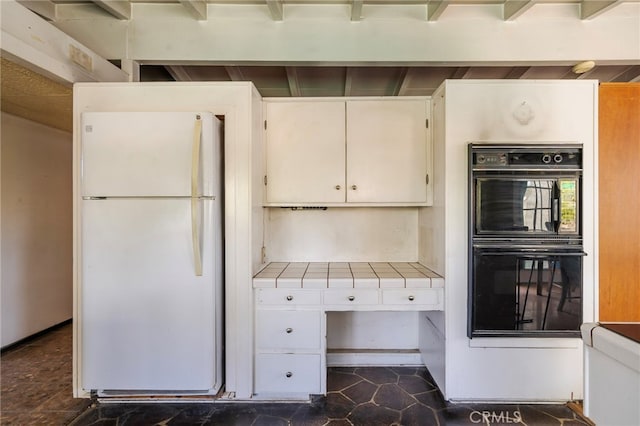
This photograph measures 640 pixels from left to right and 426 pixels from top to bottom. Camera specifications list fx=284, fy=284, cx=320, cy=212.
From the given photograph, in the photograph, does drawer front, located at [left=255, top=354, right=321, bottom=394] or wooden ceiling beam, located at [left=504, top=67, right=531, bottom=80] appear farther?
wooden ceiling beam, located at [left=504, top=67, right=531, bottom=80]

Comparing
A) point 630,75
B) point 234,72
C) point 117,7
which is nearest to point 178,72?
point 234,72

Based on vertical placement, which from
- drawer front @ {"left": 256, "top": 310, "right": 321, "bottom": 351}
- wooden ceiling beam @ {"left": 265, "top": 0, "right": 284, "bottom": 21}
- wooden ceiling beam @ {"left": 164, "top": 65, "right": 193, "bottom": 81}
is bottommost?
drawer front @ {"left": 256, "top": 310, "right": 321, "bottom": 351}

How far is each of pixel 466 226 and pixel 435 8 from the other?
4.80 ft

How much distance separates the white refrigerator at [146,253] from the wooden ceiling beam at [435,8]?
1.63 m

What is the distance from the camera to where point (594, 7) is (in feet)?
6.16

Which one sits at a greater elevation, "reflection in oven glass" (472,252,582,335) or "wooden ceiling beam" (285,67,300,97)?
"wooden ceiling beam" (285,67,300,97)

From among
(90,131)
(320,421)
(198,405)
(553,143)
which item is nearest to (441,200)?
(553,143)

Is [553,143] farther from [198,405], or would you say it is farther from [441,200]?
[198,405]

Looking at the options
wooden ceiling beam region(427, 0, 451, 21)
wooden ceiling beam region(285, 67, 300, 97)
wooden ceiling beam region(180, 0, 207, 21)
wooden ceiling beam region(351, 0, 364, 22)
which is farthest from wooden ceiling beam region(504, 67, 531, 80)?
wooden ceiling beam region(180, 0, 207, 21)

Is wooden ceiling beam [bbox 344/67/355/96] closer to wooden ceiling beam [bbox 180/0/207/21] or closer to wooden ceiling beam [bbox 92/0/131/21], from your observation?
wooden ceiling beam [bbox 180/0/207/21]

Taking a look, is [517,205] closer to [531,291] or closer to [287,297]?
[531,291]

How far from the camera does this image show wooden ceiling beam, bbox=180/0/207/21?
5.99 ft

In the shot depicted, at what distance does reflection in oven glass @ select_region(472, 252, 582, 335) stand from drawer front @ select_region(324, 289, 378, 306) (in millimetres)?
658

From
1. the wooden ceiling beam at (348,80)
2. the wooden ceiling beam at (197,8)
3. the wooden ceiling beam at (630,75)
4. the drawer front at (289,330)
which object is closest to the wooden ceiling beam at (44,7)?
the wooden ceiling beam at (197,8)
